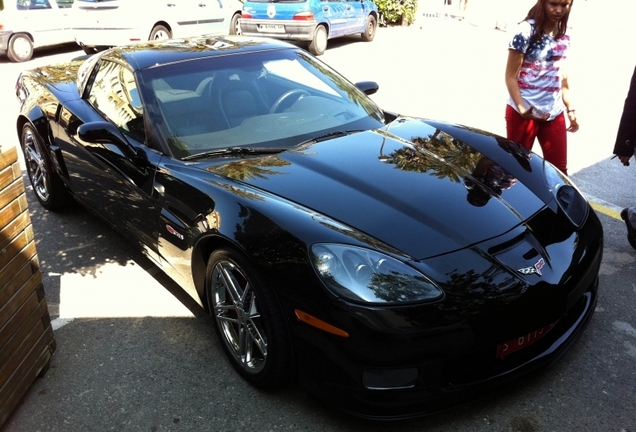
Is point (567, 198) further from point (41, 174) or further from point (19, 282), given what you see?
point (41, 174)

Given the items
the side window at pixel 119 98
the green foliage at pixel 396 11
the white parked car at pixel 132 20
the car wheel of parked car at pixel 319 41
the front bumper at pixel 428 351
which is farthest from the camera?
the green foliage at pixel 396 11

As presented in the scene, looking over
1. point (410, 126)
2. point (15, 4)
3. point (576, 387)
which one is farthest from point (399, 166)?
point (15, 4)

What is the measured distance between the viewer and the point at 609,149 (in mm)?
6449

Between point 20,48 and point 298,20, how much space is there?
5792 mm

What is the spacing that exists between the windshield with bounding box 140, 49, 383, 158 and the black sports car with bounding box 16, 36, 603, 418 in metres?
0.01

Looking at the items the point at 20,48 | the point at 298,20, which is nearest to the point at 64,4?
the point at 20,48

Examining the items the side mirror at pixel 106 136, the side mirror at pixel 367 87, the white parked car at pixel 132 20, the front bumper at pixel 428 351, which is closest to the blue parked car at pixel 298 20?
the white parked car at pixel 132 20

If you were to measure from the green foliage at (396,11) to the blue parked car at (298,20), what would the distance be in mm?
4202

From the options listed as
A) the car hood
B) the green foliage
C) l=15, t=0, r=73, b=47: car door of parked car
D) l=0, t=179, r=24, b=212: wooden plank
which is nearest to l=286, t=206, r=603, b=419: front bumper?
the car hood

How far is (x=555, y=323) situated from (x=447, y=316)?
25.1 inches

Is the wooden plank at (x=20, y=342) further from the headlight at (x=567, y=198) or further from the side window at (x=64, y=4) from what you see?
the side window at (x=64, y=4)

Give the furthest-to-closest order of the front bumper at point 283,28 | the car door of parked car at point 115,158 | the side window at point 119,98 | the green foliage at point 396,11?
the green foliage at point 396,11, the front bumper at point 283,28, the side window at point 119,98, the car door of parked car at point 115,158

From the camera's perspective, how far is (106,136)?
3588mm

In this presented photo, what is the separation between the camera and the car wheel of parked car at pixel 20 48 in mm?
12883
